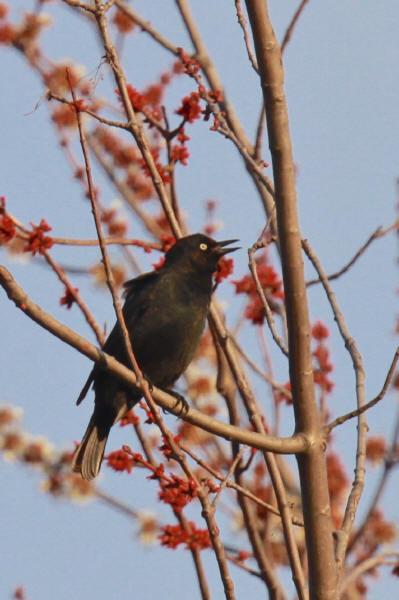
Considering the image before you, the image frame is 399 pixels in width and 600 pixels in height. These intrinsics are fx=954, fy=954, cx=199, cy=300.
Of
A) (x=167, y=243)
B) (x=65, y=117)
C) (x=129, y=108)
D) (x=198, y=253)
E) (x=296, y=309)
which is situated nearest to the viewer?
(x=296, y=309)

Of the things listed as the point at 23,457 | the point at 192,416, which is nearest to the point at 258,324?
the point at 192,416

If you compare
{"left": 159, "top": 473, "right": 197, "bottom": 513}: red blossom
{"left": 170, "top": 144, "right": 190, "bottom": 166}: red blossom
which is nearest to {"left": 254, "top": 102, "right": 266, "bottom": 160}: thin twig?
{"left": 170, "top": 144, "right": 190, "bottom": 166}: red blossom

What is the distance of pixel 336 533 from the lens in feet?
10.0

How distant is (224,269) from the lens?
5.15 m

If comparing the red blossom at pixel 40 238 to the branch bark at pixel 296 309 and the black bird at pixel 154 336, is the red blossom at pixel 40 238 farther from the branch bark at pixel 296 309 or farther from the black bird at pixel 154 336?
the branch bark at pixel 296 309

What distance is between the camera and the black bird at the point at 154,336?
4891 mm

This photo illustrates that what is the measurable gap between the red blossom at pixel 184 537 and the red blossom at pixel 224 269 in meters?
1.36

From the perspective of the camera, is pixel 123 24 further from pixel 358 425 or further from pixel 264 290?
pixel 358 425

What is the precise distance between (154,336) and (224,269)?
0.57 metres

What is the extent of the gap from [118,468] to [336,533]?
5.53 ft

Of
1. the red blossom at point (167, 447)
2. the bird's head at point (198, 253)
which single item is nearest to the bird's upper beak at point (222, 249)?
the bird's head at point (198, 253)

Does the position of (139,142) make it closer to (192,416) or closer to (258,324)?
(192,416)

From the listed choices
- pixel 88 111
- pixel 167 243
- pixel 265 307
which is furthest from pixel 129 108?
pixel 167 243

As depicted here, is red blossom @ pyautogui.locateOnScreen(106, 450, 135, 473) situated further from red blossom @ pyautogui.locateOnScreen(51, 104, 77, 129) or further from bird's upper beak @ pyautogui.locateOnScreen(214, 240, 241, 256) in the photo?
red blossom @ pyautogui.locateOnScreen(51, 104, 77, 129)
